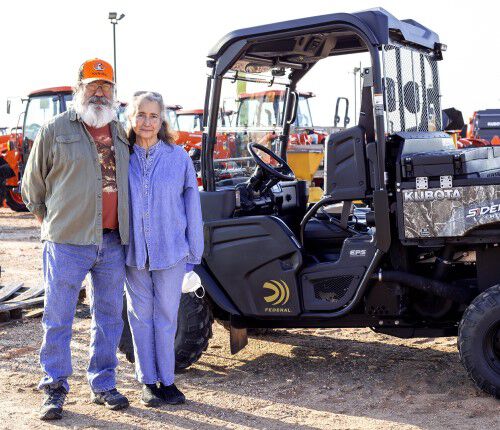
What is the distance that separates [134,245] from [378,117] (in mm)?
1553

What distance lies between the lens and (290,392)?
5320 mm

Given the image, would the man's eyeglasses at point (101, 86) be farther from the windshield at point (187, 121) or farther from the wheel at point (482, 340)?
the windshield at point (187, 121)

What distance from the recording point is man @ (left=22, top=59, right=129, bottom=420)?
4.66m

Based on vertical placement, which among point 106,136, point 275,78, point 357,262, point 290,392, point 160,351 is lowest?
point 290,392

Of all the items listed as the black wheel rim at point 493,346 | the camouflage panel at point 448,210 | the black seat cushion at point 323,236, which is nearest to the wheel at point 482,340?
the black wheel rim at point 493,346

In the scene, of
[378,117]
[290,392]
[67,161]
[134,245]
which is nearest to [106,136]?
[67,161]

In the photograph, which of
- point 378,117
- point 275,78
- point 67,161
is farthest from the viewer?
point 275,78

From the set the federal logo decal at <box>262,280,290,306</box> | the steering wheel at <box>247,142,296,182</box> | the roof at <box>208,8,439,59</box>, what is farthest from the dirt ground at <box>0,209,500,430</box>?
the roof at <box>208,8,439,59</box>

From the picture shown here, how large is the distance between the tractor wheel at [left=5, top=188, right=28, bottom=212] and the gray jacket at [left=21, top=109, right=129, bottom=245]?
1471 centimetres

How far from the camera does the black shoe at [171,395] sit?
4.98 metres

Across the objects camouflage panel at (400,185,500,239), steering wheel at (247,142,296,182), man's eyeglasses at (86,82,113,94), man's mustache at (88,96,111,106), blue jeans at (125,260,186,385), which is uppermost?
man's eyeglasses at (86,82,113,94)

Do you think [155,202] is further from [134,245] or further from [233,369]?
[233,369]

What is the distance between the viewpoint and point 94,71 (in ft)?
15.4

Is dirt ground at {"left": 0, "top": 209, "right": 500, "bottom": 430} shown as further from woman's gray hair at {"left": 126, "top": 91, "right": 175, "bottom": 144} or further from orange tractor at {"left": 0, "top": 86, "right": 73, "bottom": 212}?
orange tractor at {"left": 0, "top": 86, "right": 73, "bottom": 212}
